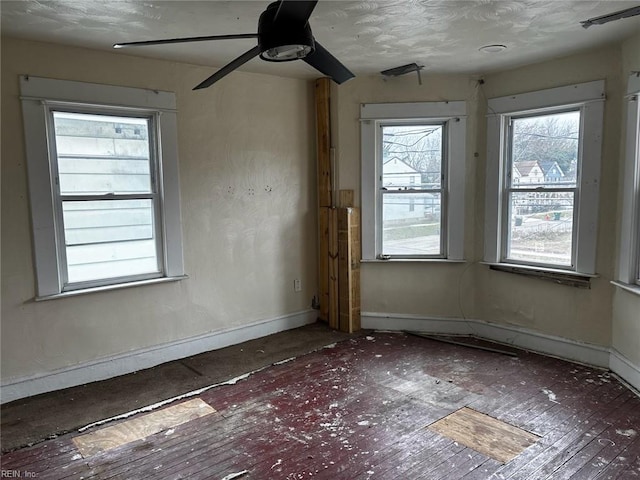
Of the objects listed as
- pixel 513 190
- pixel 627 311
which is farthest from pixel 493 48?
pixel 627 311

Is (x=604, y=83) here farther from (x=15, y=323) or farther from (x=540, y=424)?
(x=15, y=323)

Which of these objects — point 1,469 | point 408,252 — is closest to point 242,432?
point 1,469

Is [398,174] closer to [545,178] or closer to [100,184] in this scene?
[545,178]

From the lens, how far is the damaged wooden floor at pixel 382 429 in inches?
91.0

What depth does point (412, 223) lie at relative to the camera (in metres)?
4.42

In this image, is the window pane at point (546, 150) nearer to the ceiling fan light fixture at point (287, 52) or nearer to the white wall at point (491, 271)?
the white wall at point (491, 271)

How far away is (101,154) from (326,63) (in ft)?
6.65

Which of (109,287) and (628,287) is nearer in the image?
(628,287)

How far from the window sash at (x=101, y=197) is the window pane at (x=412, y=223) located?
2.10 meters

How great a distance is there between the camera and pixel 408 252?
14.6ft

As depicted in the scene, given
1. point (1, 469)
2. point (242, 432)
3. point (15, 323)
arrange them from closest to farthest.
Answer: point (1, 469) < point (242, 432) < point (15, 323)

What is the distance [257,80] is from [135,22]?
150 centimetres

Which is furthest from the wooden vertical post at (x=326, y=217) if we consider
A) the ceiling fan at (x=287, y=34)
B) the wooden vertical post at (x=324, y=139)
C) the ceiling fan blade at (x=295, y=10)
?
the ceiling fan blade at (x=295, y=10)

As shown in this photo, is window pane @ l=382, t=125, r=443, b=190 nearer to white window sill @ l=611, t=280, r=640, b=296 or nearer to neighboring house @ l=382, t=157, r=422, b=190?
neighboring house @ l=382, t=157, r=422, b=190
